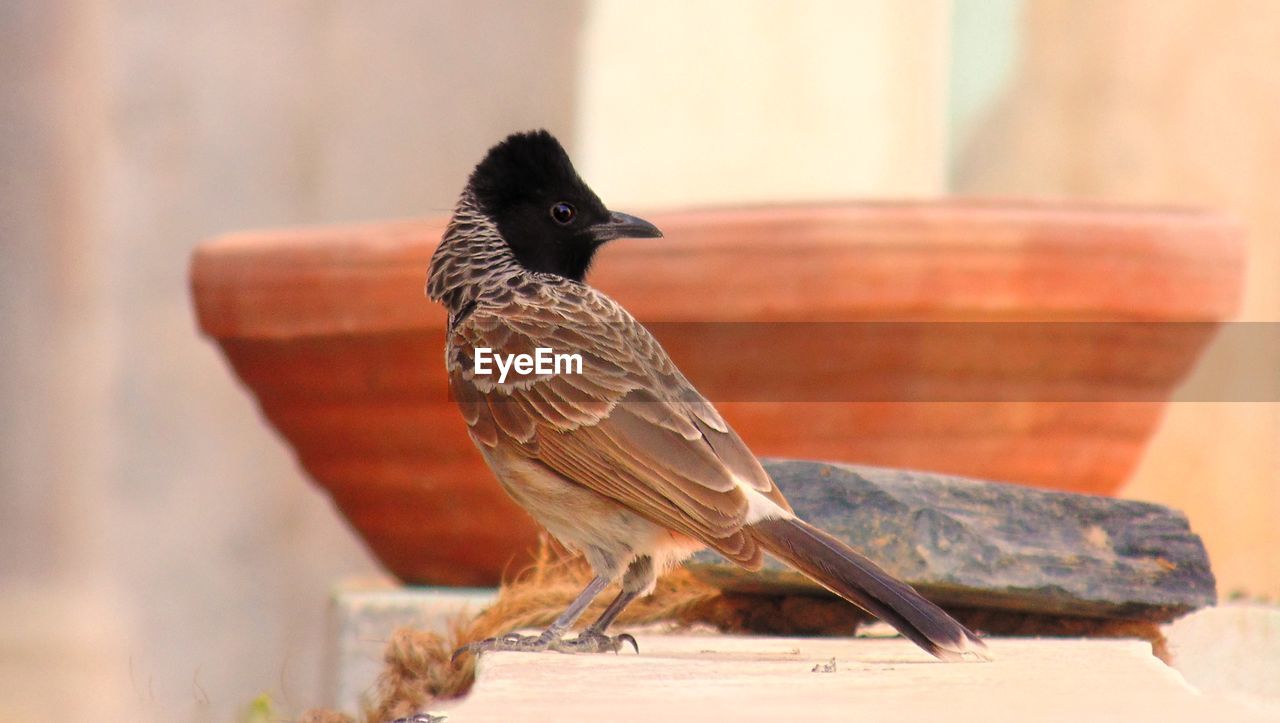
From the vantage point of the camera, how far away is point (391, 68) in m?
6.71

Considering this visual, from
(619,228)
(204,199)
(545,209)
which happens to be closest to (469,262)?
(545,209)

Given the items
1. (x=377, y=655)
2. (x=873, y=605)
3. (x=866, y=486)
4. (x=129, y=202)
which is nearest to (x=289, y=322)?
(x=377, y=655)

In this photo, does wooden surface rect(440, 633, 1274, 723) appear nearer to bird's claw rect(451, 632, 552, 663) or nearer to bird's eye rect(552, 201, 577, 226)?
bird's claw rect(451, 632, 552, 663)

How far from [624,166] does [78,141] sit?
269cm

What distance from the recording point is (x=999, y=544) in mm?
2453

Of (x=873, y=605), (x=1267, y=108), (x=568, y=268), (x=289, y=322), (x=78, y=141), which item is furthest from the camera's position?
(x=78, y=141)

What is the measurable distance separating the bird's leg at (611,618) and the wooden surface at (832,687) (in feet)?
0.17

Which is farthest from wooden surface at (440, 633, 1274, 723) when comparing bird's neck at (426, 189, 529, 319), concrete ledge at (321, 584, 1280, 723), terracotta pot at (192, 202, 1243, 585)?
terracotta pot at (192, 202, 1243, 585)

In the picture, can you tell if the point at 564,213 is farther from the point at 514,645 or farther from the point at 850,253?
the point at 850,253

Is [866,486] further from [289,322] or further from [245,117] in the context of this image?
[245,117]

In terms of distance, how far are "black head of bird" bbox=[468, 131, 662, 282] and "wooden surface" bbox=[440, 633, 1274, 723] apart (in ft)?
2.02

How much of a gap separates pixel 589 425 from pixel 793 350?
127 centimetres

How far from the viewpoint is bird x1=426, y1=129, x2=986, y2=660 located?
2.01 metres

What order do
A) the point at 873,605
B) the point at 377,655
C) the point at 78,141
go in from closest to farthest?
the point at 873,605 < the point at 377,655 < the point at 78,141
